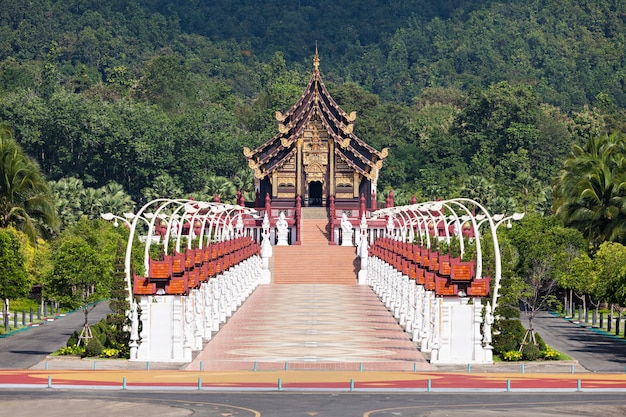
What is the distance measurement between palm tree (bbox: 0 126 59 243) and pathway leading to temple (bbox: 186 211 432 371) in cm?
1440

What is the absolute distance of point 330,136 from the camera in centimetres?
13238

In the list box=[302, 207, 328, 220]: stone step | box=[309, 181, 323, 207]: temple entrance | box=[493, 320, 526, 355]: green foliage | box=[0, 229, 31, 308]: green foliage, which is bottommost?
box=[493, 320, 526, 355]: green foliage

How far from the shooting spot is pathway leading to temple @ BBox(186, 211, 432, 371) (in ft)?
195


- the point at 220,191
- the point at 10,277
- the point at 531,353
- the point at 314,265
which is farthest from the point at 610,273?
the point at 220,191

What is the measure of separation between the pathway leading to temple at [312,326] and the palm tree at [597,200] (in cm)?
1294

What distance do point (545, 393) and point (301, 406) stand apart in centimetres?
882

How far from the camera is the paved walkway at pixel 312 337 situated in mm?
58812

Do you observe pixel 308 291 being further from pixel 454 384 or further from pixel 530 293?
pixel 454 384

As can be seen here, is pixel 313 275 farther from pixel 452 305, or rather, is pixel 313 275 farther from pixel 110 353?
pixel 452 305

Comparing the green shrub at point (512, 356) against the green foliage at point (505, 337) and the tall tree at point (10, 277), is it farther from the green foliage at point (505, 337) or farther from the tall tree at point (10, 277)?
the tall tree at point (10, 277)

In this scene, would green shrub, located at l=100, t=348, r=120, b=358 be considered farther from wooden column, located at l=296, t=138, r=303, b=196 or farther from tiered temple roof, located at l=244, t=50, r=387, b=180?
wooden column, located at l=296, t=138, r=303, b=196

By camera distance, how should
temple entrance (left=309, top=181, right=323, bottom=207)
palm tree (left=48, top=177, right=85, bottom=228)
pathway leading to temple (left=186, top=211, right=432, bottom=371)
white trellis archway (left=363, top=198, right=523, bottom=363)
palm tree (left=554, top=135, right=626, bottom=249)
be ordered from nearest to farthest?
white trellis archway (left=363, top=198, right=523, bottom=363)
pathway leading to temple (left=186, top=211, right=432, bottom=371)
palm tree (left=554, top=135, right=626, bottom=249)
palm tree (left=48, top=177, right=85, bottom=228)
temple entrance (left=309, top=181, right=323, bottom=207)

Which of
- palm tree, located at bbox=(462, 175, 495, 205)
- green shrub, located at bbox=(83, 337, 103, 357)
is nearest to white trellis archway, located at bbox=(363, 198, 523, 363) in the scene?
green shrub, located at bbox=(83, 337, 103, 357)

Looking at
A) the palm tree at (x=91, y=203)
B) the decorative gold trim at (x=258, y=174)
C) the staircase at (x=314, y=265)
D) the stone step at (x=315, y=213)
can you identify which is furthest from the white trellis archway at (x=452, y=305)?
the decorative gold trim at (x=258, y=174)
